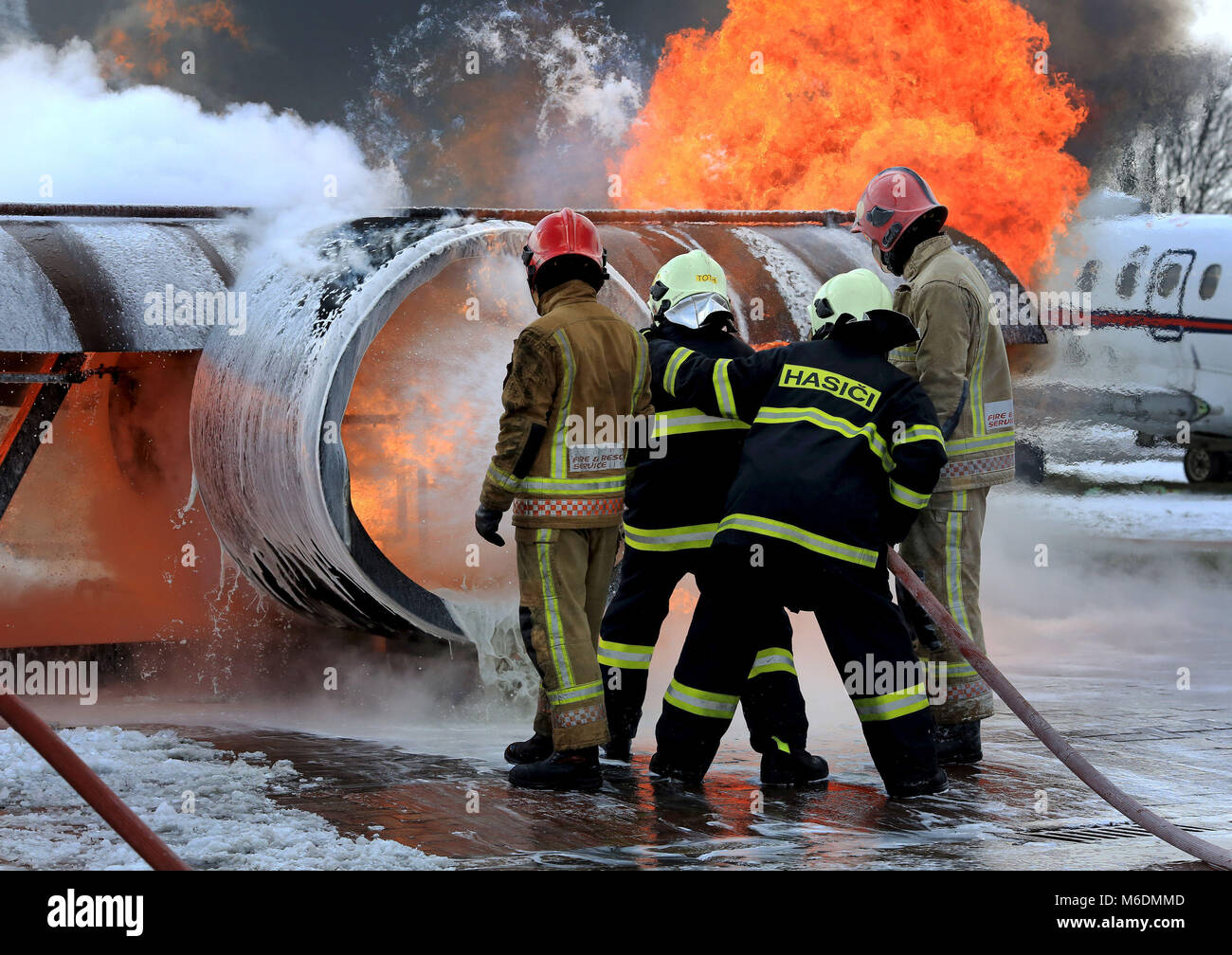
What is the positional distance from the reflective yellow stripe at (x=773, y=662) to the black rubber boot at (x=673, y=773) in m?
0.38

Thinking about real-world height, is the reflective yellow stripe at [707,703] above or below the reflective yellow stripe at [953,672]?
below

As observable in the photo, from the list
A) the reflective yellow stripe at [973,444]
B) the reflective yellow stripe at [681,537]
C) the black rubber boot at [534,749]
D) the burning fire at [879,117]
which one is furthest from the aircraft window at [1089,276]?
the black rubber boot at [534,749]

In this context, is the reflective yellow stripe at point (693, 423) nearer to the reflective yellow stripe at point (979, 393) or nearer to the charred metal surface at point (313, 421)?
the reflective yellow stripe at point (979, 393)

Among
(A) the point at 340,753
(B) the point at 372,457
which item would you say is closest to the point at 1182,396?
(B) the point at 372,457

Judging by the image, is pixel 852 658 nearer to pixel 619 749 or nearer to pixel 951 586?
pixel 951 586

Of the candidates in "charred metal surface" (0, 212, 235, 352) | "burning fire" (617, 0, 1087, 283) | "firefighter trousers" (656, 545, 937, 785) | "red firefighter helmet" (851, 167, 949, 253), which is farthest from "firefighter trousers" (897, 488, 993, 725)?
"burning fire" (617, 0, 1087, 283)

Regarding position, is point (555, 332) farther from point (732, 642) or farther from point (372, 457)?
point (372, 457)

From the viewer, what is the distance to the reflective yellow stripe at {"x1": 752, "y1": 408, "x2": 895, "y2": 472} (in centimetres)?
411

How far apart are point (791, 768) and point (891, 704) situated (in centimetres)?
41

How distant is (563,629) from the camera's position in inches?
166

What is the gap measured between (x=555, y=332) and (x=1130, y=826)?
6.86ft

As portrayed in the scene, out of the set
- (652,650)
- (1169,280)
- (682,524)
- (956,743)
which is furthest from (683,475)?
(1169,280)

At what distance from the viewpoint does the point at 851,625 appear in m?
4.12

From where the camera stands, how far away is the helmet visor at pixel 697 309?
4.54 metres
